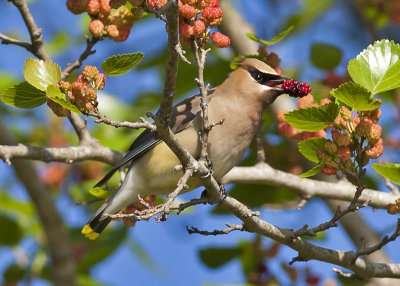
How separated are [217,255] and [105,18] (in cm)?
193

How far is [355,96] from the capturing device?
273 cm

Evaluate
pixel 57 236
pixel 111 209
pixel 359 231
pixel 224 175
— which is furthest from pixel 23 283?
pixel 359 231

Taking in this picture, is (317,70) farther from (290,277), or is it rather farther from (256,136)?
(290,277)

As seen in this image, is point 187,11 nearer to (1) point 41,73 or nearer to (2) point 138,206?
(1) point 41,73

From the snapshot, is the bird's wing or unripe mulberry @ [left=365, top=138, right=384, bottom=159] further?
the bird's wing

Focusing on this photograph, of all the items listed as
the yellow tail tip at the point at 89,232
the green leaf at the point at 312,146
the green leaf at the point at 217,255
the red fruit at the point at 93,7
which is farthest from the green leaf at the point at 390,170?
the green leaf at the point at 217,255

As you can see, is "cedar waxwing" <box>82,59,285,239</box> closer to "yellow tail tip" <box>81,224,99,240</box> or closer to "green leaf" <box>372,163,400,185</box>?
"yellow tail tip" <box>81,224,99,240</box>

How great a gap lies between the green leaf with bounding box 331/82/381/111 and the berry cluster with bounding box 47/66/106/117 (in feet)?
3.19

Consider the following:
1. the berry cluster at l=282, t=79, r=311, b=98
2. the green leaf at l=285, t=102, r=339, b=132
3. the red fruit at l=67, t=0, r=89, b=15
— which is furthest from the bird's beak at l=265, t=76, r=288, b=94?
the red fruit at l=67, t=0, r=89, b=15

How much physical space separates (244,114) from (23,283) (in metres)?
2.41

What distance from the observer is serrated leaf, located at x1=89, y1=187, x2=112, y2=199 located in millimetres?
3570

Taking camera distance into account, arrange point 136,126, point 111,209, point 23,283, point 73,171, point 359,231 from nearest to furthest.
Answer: point 136,126 → point 111,209 → point 359,231 → point 23,283 → point 73,171

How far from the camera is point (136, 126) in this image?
99.7 inches

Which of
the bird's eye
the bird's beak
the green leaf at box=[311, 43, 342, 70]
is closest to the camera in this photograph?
the bird's beak
